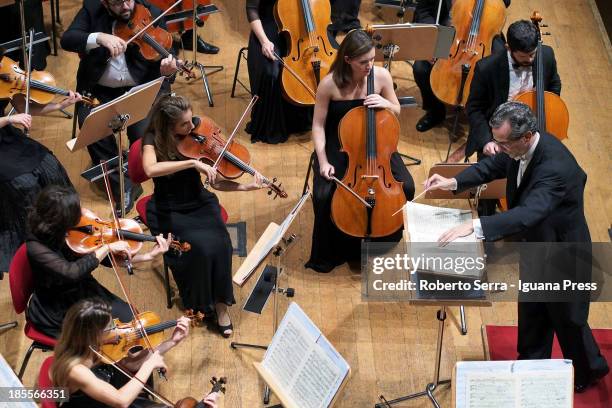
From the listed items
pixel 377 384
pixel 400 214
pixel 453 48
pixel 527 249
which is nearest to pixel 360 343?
pixel 377 384

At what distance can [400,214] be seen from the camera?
4.74 m

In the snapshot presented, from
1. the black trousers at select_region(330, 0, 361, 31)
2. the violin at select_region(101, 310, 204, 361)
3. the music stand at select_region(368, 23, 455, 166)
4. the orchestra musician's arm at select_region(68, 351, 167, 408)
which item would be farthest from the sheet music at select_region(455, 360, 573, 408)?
the black trousers at select_region(330, 0, 361, 31)

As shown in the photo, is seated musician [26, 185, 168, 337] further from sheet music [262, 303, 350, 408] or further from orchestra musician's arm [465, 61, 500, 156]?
orchestra musician's arm [465, 61, 500, 156]

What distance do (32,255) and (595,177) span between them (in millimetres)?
3495

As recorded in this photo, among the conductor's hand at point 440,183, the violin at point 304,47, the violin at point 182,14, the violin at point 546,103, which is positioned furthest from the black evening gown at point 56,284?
the violin at point 546,103

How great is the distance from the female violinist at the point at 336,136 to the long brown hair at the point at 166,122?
0.81 metres

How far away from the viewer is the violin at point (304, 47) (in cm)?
545

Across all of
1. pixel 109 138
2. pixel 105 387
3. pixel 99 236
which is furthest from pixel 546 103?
pixel 105 387

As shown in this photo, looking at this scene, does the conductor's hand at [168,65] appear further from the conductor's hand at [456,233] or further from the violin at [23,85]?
the conductor's hand at [456,233]

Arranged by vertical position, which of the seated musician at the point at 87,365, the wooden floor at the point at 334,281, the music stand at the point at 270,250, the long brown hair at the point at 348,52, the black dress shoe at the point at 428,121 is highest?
the long brown hair at the point at 348,52

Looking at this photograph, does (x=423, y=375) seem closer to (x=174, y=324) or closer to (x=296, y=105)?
(x=174, y=324)

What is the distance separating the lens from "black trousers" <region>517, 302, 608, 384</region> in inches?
164

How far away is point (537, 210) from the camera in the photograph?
12.2 feet

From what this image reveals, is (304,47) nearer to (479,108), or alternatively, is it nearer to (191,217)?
(479,108)
